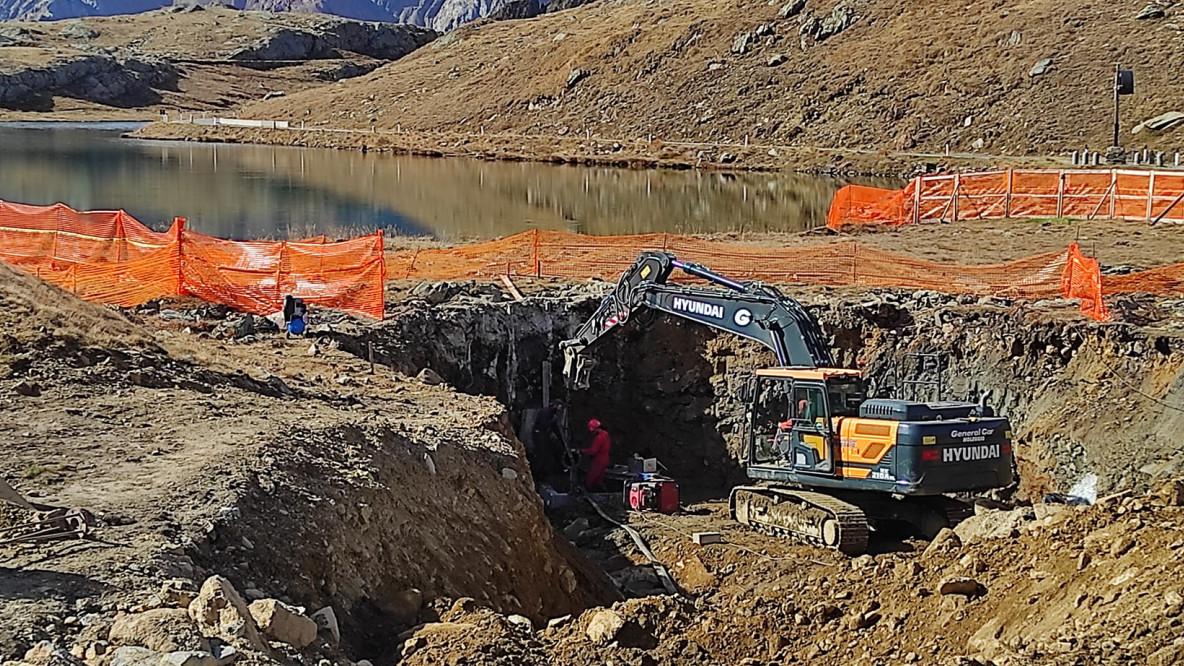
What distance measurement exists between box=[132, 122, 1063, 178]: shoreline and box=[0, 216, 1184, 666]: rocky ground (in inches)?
1084

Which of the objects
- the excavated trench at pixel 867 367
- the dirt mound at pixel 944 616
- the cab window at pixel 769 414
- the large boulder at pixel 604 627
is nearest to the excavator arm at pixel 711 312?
the cab window at pixel 769 414

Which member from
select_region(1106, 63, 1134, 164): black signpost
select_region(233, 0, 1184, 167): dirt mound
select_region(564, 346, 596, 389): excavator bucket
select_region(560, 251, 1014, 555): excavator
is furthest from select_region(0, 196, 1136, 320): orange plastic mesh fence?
select_region(233, 0, 1184, 167): dirt mound

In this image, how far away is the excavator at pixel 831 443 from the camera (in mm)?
13992

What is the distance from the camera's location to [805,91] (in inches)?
2347

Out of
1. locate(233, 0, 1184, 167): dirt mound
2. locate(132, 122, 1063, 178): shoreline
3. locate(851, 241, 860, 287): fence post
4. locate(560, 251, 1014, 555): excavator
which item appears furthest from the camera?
locate(233, 0, 1184, 167): dirt mound

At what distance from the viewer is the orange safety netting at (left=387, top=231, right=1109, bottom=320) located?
69.1ft

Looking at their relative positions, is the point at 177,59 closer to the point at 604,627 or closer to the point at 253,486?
the point at 253,486

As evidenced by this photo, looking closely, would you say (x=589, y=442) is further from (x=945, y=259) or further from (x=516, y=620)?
(x=516, y=620)

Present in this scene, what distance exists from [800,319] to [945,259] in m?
10.2

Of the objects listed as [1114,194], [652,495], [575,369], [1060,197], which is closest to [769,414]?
[652,495]

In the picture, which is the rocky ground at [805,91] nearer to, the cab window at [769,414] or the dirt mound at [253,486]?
the cab window at [769,414]

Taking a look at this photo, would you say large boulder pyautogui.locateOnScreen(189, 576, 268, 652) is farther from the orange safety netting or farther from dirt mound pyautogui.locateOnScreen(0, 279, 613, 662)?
the orange safety netting

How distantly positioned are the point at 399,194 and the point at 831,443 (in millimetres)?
30374

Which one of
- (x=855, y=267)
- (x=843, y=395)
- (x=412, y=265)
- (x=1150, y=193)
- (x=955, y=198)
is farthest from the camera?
(x=955, y=198)
